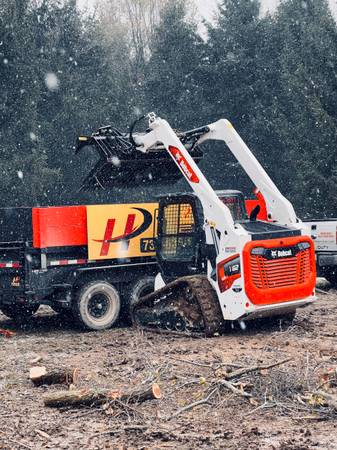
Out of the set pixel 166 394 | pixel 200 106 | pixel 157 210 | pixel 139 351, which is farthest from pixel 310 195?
pixel 166 394

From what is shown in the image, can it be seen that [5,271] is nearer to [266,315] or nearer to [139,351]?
[139,351]

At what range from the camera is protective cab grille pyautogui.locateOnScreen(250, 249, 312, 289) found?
37.7 ft

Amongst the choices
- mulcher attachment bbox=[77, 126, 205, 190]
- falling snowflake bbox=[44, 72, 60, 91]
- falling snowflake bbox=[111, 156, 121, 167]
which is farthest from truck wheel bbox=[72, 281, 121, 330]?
falling snowflake bbox=[44, 72, 60, 91]

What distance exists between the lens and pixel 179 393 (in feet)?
27.5

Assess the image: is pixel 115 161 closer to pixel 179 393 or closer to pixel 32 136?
pixel 179 393

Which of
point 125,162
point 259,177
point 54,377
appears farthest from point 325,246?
point 54,377

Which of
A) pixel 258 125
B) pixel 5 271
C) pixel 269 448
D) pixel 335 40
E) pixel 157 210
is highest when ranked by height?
pixel 335 40

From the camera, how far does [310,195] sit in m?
32.2

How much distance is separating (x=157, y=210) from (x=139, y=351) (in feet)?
10.5

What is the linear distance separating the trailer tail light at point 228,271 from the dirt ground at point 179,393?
2.65 feet

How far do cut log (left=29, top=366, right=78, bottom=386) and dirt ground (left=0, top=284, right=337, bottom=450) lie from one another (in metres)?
0.11

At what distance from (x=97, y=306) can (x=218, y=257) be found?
261cm

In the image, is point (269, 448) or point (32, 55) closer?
point (269, 448)

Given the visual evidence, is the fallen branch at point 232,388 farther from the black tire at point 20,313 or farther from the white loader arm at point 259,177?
the black tire at point 20,313
